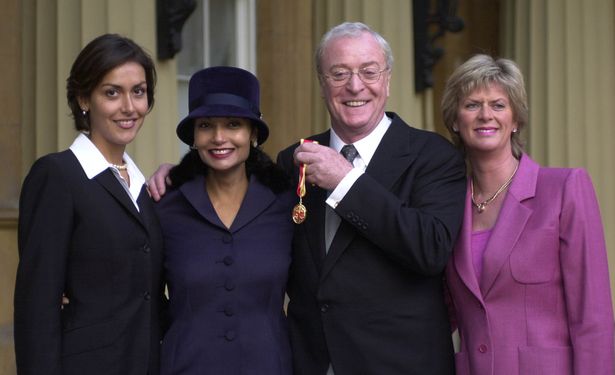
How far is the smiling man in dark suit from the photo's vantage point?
3.37m

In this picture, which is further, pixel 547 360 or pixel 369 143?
pixel 369 143

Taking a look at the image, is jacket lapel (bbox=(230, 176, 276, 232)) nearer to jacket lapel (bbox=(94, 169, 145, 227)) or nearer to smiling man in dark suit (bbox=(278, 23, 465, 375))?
smiling man in dark suit (bbox=(278, 23, 465, 375))

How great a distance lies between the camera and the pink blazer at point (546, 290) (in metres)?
3.37

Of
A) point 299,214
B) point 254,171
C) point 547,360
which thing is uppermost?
point 254,171

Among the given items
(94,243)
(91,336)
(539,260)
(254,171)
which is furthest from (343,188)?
(91,336)

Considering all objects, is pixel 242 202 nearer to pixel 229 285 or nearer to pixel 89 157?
pixel 229 285

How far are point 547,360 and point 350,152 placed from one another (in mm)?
926

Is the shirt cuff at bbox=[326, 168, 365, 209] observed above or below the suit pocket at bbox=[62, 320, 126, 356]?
above

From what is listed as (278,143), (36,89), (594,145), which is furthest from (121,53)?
(594,145)

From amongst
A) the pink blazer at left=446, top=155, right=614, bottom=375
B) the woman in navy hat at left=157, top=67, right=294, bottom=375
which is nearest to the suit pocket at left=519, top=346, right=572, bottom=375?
the pink blazer at left=446, top=155, right=614, bottom=375

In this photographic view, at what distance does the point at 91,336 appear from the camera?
3268mm

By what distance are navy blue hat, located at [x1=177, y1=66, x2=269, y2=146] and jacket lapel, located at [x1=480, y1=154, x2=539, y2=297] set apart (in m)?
0.87

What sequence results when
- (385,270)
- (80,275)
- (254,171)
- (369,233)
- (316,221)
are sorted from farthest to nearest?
(254,171) → (316,221) → (385,270) → (369,233) → (80,275)

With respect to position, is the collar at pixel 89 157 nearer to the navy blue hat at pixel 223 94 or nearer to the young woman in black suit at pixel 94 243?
the young woman in black suit at pixel 94 243
